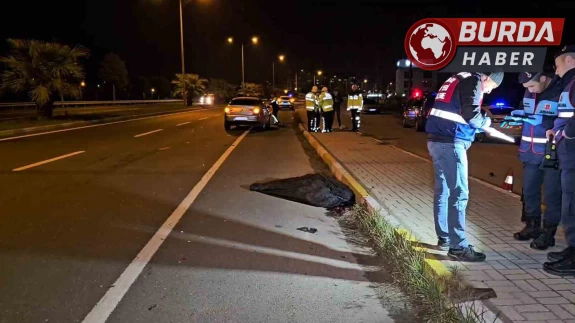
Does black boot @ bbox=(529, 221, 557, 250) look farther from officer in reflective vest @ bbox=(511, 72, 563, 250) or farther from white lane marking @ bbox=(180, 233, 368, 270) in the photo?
→ white lane marking @ bbox=(180, 233, 368, 270)

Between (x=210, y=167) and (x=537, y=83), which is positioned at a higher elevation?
(x=537, y=83)

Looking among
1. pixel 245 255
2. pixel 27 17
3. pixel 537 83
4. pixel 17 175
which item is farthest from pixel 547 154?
pixel 27 17

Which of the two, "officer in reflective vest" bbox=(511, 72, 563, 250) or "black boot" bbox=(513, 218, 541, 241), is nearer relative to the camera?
"officer in reflective vest" bbox=(511, 72, 563, 250)

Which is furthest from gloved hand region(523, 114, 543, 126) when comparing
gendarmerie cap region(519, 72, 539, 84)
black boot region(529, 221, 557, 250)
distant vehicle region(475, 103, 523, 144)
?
distant vehicle region(475, 103, 523, 144)

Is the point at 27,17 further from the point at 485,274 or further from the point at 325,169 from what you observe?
the point at 485,274

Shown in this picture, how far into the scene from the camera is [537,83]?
16.9 feet

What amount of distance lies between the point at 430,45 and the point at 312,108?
34.5ft


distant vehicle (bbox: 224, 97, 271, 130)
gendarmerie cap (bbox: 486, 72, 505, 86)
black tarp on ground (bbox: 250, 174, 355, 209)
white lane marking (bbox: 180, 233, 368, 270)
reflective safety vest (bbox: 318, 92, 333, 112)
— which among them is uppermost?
gendarmerie cap (bbox: 486, 72, 505, 86)

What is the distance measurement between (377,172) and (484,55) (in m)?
3.06

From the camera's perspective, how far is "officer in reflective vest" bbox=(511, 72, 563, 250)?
16.3 ft

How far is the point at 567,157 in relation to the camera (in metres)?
4.47

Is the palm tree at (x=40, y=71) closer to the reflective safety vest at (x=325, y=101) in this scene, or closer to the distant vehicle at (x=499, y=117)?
the reflective safety vest at (x=325, y=101)

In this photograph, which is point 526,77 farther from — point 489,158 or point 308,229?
point 489,158

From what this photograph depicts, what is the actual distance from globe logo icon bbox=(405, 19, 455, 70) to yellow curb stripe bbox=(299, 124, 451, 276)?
7.60ft
